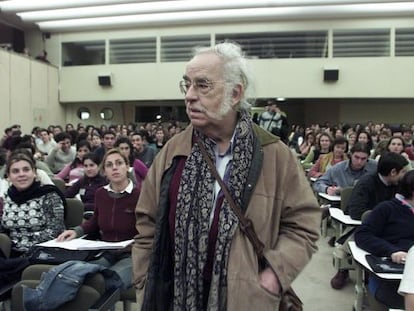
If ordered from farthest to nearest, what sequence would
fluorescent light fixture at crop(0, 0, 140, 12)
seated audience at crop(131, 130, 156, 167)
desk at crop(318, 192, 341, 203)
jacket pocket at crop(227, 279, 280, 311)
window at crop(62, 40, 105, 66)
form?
window at crop(62, 40, 105, 66) → fluorescent light fixture at crop(0, 0, 140, 12) → seated audience at crop(131, 130, 156, 167) → desk at crop(318, 192, 341, 203) → jacket pocket at crop(227, 279, 280, 311)

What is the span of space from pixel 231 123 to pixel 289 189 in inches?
11.4

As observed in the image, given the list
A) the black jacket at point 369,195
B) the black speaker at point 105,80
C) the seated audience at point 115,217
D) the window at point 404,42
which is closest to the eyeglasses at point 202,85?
the seated audience at point 115,217

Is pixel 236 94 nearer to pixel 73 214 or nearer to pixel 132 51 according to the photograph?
Answer: pixel 73 214

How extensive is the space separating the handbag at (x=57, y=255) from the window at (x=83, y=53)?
14449 mm

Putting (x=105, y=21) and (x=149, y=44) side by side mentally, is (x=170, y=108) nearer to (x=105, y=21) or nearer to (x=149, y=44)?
(x=149, y=44)

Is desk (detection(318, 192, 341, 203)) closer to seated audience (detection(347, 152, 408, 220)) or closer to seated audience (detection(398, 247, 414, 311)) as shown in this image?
seated audience (detection(347, 152, 408, 220))

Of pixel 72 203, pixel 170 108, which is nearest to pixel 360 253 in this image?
pixel 72 203

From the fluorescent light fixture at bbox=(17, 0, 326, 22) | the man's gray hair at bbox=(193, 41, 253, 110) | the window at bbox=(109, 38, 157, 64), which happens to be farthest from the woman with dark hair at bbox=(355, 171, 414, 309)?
the window at bbox=(109, 38, 157, 64)

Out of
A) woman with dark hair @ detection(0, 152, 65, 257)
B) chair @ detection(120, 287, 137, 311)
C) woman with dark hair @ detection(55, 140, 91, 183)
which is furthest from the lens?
woman with dark hair @ detection(55, 140, 91, 183)

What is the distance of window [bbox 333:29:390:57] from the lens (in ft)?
48.6

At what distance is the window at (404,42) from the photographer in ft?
48.3

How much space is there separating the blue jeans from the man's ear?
1606 mm

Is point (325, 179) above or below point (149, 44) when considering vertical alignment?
below

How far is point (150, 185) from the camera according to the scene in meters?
1.59
